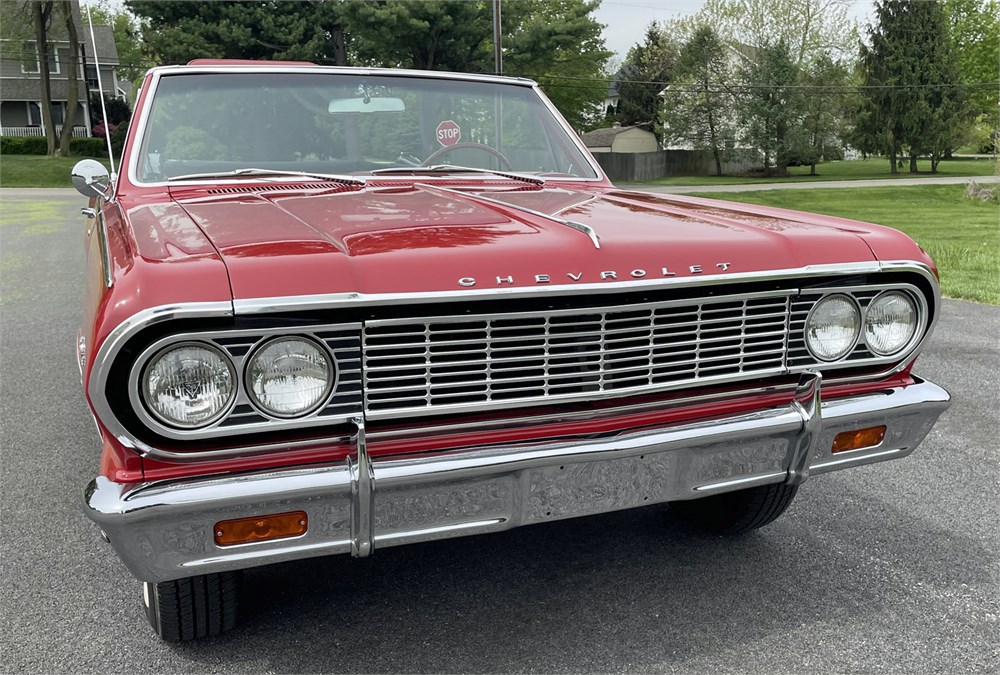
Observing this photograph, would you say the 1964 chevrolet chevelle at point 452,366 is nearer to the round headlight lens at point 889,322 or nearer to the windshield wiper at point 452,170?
the round headlight lens at point 889,322

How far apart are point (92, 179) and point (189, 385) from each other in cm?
174


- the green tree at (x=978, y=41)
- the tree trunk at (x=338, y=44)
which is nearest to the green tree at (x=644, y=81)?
the green tree at (x=978, y=41)

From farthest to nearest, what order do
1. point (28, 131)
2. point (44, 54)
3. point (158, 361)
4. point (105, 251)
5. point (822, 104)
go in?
point (28, 131)
point (44, 54)
point (822, 104)
point (105, 251)
point (158, 361)

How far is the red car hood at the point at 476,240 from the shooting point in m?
1.85

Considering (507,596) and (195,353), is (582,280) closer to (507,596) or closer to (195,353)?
(195,353)

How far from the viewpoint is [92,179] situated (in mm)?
3164

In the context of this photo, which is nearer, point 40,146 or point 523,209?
point 523,209

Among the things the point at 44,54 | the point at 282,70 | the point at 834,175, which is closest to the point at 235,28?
the point at 44,54

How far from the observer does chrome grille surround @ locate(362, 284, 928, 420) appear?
1.94 metres

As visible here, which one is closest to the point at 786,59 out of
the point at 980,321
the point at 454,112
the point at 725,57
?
the point at 725,57

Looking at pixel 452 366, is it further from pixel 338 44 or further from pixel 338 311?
pixel 338 44

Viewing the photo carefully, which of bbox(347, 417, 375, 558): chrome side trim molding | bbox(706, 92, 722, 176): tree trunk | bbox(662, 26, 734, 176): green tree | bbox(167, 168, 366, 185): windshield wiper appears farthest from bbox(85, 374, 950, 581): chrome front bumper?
bbox(706, 92, 722, 176): tree trunk

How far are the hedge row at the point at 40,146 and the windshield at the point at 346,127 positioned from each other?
127 feet

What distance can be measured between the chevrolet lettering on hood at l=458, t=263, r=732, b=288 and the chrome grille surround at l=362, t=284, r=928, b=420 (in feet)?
0.25
